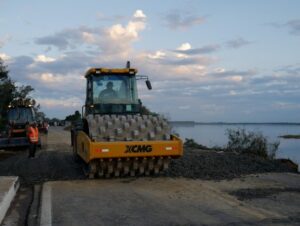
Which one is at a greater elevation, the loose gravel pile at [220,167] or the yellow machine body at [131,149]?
the yellow machine body at [131,149]

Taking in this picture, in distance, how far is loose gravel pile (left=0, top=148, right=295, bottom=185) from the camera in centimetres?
1478

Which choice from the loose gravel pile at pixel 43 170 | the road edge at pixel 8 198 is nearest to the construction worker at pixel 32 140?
the loose gravel pile at pixel 43 170

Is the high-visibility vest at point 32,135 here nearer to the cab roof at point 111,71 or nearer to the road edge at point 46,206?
the cab roof at point 111,71

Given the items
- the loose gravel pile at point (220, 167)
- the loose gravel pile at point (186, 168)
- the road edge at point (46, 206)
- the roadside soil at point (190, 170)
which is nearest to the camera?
the road edge at point (46, 206)

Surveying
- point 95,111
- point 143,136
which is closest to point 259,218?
point 143,136

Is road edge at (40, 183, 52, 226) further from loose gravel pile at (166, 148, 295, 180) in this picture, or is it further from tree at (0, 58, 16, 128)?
tree at (0, 58, 16, 128)

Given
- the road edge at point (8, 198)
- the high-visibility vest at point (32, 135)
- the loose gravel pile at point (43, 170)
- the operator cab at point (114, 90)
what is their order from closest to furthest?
the road edge at point (8, 198) < the loose gravel pile at point (43, 170) < the operator cab at point (114, 90) < the high-visibility vest at point (32, 135)

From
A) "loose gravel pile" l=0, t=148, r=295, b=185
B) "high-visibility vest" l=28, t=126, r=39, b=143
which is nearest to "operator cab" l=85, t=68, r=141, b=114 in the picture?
"loose gravel pile" l=0, t=148, r=295, b=185

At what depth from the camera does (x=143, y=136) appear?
13586mm

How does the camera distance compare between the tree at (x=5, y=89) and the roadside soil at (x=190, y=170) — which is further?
the tree at (x=5, y=89)

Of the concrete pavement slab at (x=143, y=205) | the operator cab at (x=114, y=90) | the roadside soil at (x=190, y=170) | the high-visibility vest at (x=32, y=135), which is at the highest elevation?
the operator cab at (x=114, y=90)

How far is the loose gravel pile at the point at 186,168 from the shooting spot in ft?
48.5

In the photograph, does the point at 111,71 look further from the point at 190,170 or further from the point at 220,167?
the point at 220,167

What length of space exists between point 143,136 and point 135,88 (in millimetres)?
2500
